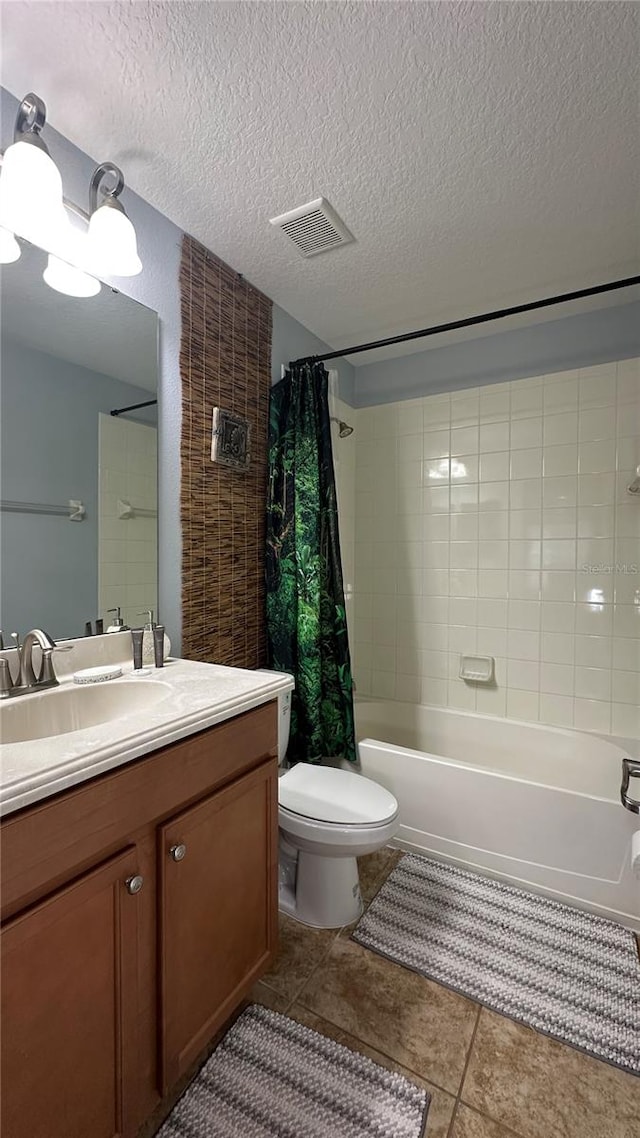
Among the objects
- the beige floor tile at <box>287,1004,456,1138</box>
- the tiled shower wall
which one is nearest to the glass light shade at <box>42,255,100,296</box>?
the tiled shower wall

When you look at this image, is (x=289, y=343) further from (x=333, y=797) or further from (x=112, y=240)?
(x=333, y=797)

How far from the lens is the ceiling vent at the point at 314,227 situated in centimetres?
148

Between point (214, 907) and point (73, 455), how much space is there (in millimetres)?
1192

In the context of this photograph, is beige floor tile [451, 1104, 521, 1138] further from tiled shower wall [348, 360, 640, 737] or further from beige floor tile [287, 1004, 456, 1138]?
tiled shower wall [348, 360, 640, 737]

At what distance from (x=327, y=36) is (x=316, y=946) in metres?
2.41

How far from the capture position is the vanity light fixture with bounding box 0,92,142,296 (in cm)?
104

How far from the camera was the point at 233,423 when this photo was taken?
1758 mm

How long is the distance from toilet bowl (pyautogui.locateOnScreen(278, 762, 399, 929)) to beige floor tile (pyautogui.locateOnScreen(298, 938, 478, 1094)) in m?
0.15

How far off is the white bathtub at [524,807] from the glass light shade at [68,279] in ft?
6.35

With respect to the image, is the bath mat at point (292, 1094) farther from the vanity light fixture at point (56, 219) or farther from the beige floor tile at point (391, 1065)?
the vanity light fixture at point (56, 219)

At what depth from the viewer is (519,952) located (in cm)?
141

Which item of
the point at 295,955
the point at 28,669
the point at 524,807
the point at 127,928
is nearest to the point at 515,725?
the point at 524,807

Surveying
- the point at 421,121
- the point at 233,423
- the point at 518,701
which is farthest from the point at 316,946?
the point at 421,121

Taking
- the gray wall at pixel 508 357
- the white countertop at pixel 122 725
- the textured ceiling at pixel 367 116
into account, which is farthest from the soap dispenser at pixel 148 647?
the gray wall at pixel 508 357
